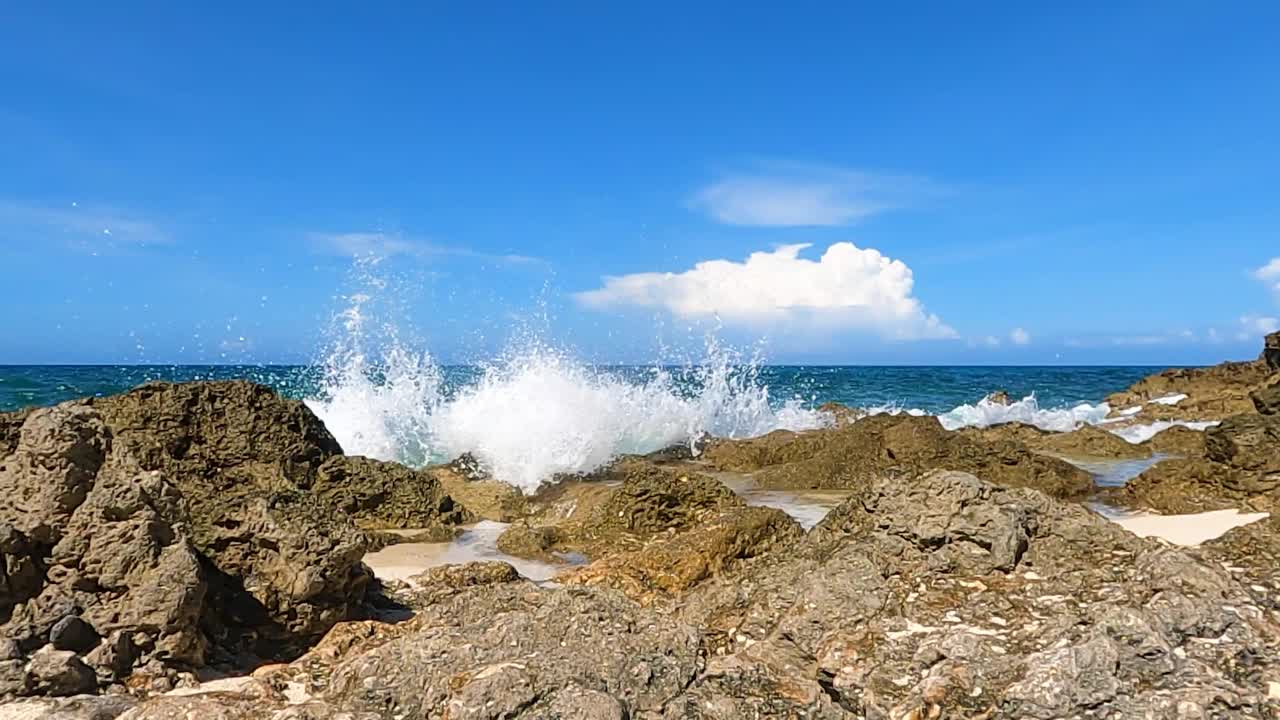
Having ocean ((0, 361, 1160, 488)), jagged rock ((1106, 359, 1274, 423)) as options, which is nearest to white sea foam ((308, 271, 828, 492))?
ocean ((0, 361, 1160, 488))

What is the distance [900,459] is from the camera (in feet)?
31.6

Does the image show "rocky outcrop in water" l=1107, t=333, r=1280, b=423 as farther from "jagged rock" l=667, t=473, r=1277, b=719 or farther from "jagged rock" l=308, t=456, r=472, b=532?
"jagged rock" l=667, t=473, r=1277, b=719

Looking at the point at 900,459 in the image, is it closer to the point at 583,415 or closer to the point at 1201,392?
the point at 583,415

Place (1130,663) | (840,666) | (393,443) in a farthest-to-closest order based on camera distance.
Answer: (393,443) < (840,666) < (1130,663)

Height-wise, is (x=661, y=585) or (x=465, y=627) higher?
(x=465, y=627)

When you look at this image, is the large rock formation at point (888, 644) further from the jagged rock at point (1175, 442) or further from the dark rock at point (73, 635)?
the jagged rock at point (1175, 442)

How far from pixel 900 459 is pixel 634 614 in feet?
23.1

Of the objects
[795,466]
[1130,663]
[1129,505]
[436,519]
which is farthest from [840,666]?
[795,466]

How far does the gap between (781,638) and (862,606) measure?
34 centimetres

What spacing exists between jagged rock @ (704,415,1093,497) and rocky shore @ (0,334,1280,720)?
15.2ft

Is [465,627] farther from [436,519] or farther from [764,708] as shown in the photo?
[436,519]

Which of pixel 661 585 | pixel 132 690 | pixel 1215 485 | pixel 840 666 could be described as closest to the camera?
pixel 840 666

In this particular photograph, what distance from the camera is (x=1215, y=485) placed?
8148 millimetres

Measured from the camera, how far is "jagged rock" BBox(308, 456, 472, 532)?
7469 mm
